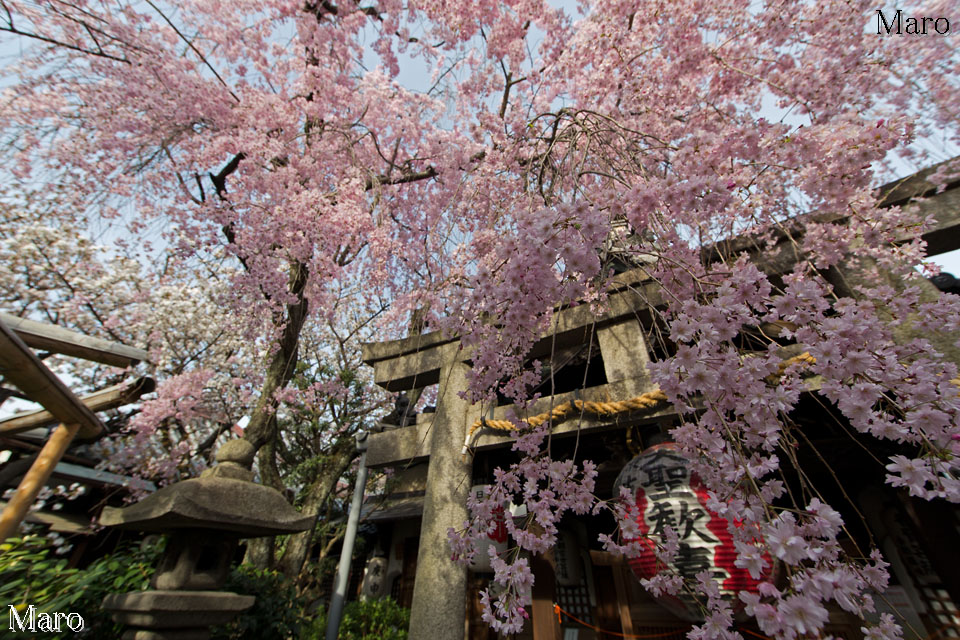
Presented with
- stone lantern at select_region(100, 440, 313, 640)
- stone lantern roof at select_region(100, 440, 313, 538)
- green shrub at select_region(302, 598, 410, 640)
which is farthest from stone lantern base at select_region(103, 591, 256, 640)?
green shrub at select_region(302, 598, 410, 640)

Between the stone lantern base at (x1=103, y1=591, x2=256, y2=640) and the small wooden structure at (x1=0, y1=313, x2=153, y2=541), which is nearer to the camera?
the stone lantern base at (x1=103, y1=591, x2=256, y2=640)

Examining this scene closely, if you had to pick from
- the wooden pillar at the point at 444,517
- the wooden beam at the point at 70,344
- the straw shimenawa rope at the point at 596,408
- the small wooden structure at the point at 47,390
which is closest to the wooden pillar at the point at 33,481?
the small wooden structure at the point at 47,390

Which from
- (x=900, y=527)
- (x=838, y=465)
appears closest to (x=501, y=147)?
(x=838, y=465)

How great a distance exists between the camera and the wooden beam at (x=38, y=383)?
3.21 meters

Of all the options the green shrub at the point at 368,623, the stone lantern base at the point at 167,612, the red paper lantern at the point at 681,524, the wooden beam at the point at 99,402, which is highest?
the wooden beam at the point at 99,402

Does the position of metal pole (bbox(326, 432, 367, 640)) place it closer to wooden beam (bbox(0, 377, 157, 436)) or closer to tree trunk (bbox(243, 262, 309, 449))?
tree trunk (bbox(243, 262, 309, 449))

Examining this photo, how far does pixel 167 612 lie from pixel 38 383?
2407mm

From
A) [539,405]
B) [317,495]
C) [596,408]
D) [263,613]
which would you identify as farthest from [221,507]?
[317,495]

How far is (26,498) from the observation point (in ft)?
12.3

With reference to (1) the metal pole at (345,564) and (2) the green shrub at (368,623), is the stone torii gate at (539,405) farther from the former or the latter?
(2) the green shrub at (368,623)

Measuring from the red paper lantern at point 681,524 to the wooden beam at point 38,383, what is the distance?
501cm

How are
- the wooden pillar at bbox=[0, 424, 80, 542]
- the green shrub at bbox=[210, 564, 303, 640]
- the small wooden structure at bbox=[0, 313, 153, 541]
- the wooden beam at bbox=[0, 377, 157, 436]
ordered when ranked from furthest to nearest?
the green shrub at bbox=[210, 564, 303, 640] < the wooden beam at bbox=[0, 377, 157, 436] < the wooden pillar at bbox=[0, 424, 80, 542] < the small wooden structure at bbox=[0, 313, 153, 541]

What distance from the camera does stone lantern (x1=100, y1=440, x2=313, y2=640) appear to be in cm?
315

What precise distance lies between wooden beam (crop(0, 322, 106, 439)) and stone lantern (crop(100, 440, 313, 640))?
1.26 metres
